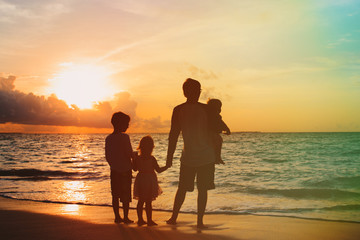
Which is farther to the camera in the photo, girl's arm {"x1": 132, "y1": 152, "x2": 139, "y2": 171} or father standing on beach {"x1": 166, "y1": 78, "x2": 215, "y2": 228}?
girl's arm {"x1": 132, "y1": 152, "x2": 139, "y2": 171}

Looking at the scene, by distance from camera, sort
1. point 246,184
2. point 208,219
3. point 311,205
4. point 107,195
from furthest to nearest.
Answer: point 246,184
point 107,195
point 311,205
point 208,219

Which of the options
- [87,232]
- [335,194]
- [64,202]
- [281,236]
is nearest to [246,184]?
[335,194]

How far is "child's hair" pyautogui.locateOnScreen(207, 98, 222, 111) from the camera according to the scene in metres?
4.94

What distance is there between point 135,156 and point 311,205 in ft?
19.4

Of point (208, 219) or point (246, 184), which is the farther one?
point (246, 184)

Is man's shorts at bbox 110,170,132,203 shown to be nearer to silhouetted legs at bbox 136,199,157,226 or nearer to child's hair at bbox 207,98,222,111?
silhouetted legs at bbox 136,199,157,226

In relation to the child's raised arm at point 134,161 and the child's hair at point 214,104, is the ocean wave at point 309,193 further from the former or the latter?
the child's hair at point 214,104

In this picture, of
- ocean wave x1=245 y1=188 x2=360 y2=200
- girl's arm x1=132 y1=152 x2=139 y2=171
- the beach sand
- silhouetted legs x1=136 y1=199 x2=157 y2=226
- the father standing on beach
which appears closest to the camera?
the beach sand

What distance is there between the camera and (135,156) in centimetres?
544

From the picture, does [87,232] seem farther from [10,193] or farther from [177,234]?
[10,193]

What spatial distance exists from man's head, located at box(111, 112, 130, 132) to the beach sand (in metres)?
1.49

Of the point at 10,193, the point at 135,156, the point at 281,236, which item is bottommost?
the point at 10,193

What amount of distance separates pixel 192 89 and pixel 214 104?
0.40 m

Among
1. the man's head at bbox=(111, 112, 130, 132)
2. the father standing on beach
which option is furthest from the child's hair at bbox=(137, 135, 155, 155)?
the father standing on beach
